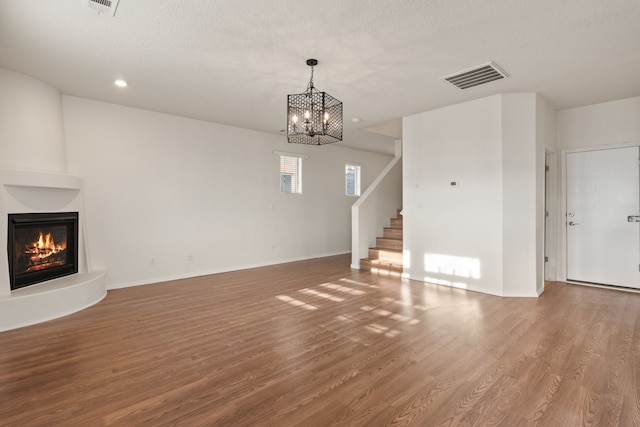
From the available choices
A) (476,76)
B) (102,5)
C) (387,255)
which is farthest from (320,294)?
(102,5)

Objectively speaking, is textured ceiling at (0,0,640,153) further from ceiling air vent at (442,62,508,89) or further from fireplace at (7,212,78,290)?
fireplace at (7,212,78,290)

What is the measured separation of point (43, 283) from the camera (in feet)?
12.4

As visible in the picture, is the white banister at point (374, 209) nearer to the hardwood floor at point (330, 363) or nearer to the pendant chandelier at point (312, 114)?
the hardwood floor at point (330, 363)

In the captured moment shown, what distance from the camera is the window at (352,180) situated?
8.43 metres

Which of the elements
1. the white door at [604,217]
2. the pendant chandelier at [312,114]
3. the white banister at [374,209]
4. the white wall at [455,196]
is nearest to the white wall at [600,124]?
the white door at [604,217]

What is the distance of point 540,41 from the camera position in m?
2.89

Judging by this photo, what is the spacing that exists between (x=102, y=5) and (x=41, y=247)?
3084mm

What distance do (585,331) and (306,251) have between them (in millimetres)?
5194

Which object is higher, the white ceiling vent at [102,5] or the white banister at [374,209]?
the white ceiling vent at [102,5]

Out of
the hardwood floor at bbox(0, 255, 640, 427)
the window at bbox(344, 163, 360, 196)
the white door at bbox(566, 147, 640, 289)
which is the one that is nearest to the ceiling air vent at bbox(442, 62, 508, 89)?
the white door at bbox(566, 147, 640, 289)

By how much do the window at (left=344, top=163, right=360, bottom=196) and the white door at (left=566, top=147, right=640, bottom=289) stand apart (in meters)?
4.66

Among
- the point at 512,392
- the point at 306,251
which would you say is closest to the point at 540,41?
the point at 512,392

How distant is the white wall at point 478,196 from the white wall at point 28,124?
5.06m

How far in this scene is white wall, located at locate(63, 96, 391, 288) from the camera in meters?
4.62
